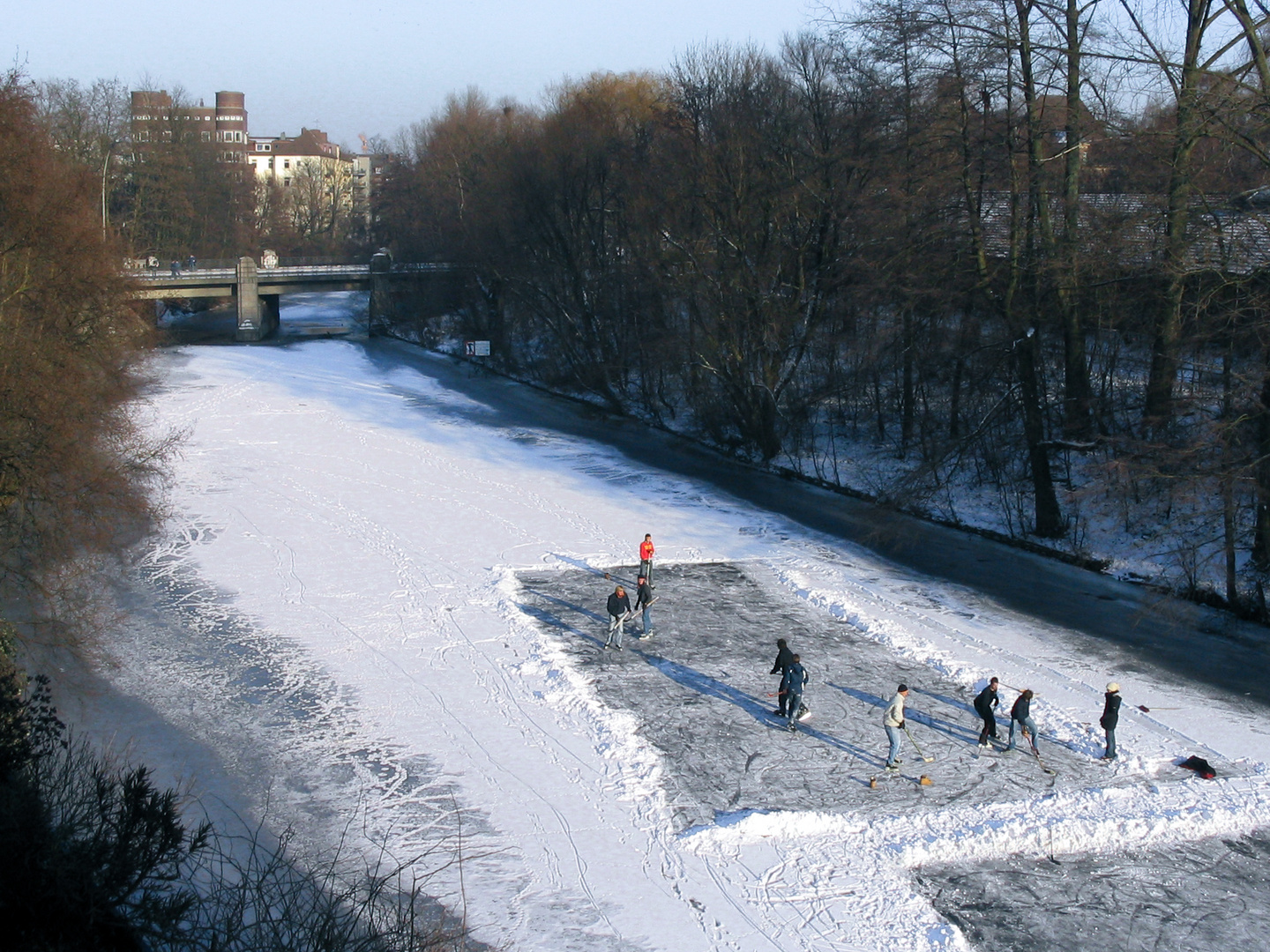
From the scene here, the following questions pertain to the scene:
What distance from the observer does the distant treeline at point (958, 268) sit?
19.5m

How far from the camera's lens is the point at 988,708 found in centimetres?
1352

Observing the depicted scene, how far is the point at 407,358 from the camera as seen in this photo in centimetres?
5928

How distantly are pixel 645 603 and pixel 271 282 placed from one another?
5769cm

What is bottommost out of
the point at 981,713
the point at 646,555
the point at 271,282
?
the point at 981,713

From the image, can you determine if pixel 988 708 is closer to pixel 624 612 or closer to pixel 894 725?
pixel 894 725

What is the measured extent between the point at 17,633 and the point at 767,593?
13329mm

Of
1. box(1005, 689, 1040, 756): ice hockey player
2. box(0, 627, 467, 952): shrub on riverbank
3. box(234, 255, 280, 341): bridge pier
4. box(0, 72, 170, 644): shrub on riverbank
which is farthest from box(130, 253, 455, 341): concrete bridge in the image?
box(0, 627, 467, 952): shrub on riverbank

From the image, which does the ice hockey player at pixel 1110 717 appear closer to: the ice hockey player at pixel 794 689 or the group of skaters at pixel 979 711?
the group of skaters at pixel 979 711

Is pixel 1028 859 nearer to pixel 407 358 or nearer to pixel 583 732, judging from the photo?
pixel 583 732

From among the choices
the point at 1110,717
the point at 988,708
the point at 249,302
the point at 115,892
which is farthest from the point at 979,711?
the point at 249,302

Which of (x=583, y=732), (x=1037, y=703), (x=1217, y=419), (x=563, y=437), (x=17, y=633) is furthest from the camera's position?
(x=563, y=437)

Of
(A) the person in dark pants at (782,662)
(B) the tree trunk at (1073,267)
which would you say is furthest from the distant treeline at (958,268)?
(A) the person in dark pants at (782,662)

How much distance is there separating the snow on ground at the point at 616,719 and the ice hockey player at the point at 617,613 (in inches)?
19.1

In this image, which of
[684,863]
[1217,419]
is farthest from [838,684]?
[1217,419]
